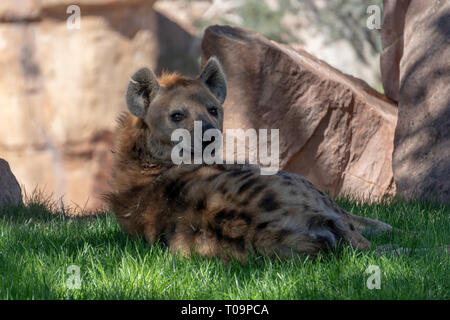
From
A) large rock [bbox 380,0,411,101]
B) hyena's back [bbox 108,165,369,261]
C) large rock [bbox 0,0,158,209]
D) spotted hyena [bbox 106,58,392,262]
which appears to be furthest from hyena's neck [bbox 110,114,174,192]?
large rock [bbox 0,0,158,209]

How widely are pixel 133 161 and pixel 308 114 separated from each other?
2.67m

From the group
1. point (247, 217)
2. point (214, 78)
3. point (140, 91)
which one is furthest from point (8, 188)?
point (247, 217)

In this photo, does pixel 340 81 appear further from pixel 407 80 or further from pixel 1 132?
pixel 1 132

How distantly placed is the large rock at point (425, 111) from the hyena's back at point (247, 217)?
2168 millimetres

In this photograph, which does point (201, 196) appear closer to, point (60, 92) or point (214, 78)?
point (214, 78)

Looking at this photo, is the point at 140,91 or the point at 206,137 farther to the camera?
the point at 140,91

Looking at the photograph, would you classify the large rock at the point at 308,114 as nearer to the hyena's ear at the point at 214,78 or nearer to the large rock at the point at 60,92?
the hyena's ear at the point at 214,78

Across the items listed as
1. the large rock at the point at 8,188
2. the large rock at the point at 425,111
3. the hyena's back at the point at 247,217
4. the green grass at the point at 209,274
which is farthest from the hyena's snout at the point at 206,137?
the large rock at the point at 8,188

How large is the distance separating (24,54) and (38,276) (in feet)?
23.9

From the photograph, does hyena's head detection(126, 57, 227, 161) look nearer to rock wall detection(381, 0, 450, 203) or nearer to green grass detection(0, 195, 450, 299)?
green grass detection(0, 195, 450, 299)

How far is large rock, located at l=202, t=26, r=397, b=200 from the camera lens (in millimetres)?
6043

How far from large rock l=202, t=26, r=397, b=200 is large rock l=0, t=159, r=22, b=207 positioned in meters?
1.92

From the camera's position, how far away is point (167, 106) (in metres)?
3.84
